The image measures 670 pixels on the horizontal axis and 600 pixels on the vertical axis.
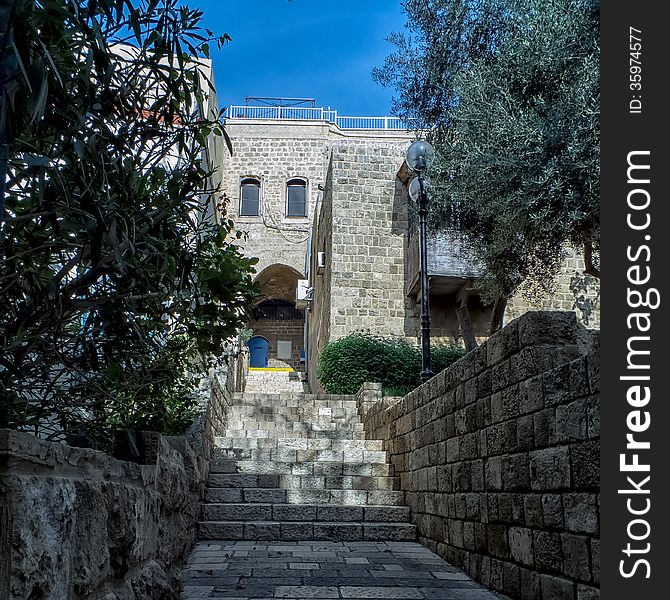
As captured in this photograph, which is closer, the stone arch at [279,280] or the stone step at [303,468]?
the stone step at [303,468]

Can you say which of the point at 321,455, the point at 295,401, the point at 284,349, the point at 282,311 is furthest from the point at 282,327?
the point at 321,455

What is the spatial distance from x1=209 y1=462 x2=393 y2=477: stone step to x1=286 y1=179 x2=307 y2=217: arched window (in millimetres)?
18069

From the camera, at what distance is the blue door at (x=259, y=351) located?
28453 mm

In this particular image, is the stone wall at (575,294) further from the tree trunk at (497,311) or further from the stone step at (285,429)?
the stone step at (285,429)

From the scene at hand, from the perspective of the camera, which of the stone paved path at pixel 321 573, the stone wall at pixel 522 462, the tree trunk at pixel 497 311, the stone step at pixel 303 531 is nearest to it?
the stone wall at pixel 522 462

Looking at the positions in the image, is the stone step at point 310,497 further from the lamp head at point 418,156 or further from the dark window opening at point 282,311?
the dark window opening at point 282,311

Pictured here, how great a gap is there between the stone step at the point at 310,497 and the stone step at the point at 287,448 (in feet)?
3.03

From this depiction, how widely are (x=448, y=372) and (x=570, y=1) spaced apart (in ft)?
19.4

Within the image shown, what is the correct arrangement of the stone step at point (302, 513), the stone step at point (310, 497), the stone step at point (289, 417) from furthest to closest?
the stone step at point (289, 417) < the stone step at point (310, 497) < the stone step at point (302, 513)

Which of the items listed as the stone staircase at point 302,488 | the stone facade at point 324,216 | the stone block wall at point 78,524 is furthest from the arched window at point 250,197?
the stone block wall at point 78,524

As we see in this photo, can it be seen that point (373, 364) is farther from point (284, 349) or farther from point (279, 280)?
point (284, 349)

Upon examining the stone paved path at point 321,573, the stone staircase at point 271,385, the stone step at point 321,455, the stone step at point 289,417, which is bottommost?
the stone paved path at point 321,573

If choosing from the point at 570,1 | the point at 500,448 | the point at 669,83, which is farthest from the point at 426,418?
the point at 570,1

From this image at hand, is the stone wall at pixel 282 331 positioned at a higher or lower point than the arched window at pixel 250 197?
lower
